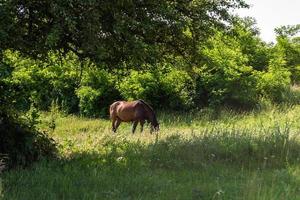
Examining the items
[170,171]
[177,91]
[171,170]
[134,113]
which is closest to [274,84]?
[177,91]

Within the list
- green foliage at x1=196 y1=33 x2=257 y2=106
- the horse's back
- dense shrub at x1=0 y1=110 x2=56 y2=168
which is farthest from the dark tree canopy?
green foliage at x1=196 y1=33 x2=257 y2=106

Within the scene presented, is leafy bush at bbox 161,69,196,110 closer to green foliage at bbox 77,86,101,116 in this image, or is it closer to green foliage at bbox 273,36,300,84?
green foliage at bbox 77,86,101,116

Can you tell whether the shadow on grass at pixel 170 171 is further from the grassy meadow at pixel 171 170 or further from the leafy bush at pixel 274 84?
the leafy bush at pixel 274 84

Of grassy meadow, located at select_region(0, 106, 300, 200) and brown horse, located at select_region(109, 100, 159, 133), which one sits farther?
brown horse, located at select_region(109, 100, 159, 133)

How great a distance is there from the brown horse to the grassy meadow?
5.63m

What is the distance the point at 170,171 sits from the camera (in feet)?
29.6

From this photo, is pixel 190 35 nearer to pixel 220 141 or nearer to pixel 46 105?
pixel 220 141

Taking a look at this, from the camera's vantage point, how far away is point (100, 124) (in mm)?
24484

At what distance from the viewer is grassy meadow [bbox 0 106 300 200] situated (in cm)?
746

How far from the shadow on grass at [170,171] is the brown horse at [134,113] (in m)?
6.23

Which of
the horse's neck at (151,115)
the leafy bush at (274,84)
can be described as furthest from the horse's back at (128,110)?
the leafy bush at (274,84)

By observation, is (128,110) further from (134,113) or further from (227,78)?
(227,78)

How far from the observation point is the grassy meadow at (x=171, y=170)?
24.5 ft

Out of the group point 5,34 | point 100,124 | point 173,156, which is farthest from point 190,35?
point 100,124
